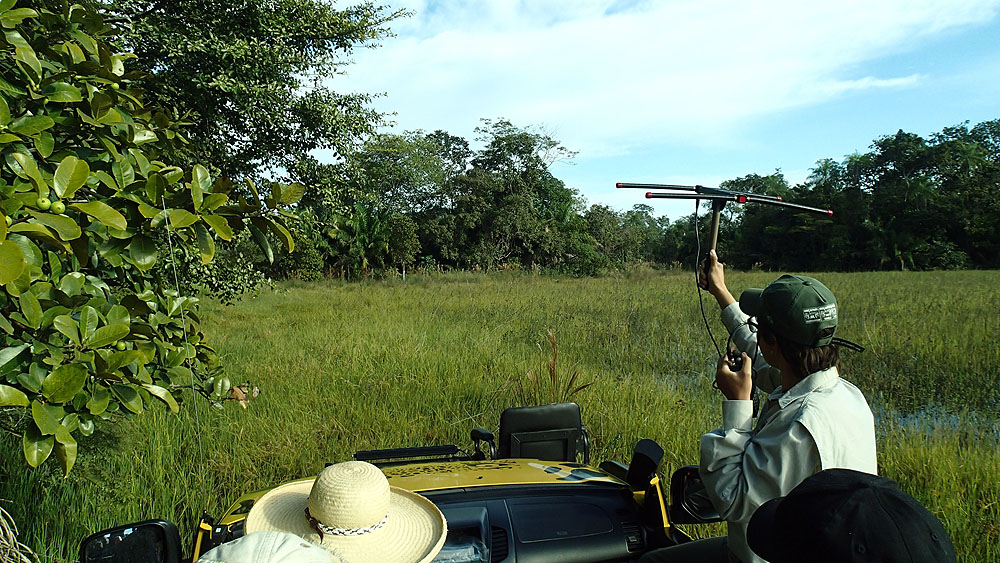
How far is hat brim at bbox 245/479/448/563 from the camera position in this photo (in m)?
1.34

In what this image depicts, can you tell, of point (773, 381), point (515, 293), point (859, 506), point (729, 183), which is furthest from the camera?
point (729, 183)

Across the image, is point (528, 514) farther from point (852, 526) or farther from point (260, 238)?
point (260, 238)

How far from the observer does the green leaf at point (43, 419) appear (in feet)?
4.70

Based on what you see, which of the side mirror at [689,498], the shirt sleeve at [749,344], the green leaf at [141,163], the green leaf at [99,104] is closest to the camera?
the green leaf at [99,104]

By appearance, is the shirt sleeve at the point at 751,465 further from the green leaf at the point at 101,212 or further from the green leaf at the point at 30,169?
the green leaf at the point at 30,169

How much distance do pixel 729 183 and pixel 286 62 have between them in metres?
61.7

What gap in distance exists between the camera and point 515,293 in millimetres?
14633

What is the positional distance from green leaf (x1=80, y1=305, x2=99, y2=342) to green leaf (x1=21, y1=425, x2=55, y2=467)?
24cm

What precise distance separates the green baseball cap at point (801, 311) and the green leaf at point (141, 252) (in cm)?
174

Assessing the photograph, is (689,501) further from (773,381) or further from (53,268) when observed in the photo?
(53,268)

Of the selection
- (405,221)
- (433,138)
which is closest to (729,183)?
(433,138)

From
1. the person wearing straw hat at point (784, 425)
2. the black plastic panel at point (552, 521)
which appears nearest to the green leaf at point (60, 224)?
the black plastic panel at point (552, 521)

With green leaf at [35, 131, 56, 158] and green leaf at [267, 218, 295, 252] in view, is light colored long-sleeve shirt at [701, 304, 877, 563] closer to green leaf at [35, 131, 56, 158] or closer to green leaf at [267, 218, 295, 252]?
green leaf at [267, 218, 295, 252]

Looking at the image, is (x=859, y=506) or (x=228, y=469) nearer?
(x=859, y=506)
